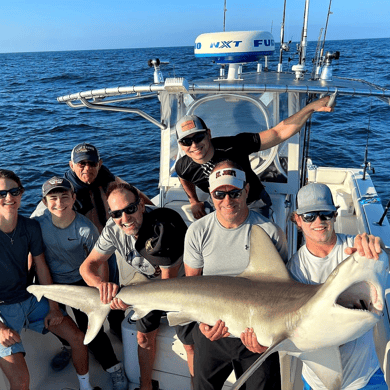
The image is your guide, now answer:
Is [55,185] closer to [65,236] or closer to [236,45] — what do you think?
[65,236]

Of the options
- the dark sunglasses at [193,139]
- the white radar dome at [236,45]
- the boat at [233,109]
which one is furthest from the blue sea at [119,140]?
the dark sunglasses at [193,139]

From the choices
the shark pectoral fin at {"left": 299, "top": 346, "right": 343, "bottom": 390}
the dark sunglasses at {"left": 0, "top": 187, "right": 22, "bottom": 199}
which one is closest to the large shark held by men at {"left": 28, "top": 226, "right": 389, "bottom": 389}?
the shark pectoral fin at {"left": 299, "top": 346, "right": 343, "bottom": 390}

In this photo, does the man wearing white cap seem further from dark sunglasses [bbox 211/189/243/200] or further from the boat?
the boat

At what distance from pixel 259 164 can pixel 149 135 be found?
40.5ft

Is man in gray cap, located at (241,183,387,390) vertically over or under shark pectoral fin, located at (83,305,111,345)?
over

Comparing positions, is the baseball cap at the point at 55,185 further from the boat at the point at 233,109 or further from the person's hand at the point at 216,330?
the person's hand at the point at 216,330

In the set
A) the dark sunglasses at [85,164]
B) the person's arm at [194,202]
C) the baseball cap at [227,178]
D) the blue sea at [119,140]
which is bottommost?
the blue sea at [119,140]

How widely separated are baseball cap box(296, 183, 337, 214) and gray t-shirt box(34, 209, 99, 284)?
175 cm

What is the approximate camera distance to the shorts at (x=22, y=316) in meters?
2.91

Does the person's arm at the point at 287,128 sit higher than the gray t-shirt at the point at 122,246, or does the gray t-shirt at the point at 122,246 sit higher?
the person's arm at the point at 287,128

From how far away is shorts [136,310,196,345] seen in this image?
9.65ft

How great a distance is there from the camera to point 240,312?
225cm

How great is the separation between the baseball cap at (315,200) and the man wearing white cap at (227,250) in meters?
0.36

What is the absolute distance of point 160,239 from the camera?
2805 mm
